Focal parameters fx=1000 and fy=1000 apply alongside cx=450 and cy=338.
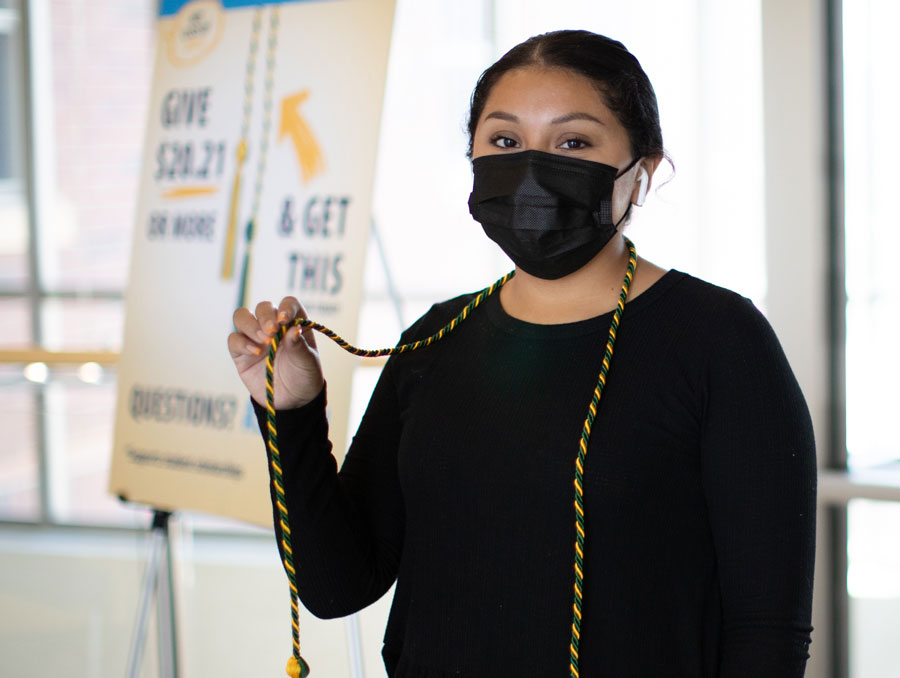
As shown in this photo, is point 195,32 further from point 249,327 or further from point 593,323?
point 593,323

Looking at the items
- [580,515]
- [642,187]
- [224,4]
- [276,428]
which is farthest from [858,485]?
[224,4]

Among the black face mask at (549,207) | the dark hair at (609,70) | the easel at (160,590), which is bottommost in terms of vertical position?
the easel at (160,590)

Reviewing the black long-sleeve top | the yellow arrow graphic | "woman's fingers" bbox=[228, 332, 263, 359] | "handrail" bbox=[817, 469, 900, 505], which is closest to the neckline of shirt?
the black long-sleeve top

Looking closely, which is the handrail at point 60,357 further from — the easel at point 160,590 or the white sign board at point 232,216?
the easel at point 160,590

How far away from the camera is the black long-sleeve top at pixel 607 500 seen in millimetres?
1078

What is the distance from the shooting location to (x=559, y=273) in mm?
1253

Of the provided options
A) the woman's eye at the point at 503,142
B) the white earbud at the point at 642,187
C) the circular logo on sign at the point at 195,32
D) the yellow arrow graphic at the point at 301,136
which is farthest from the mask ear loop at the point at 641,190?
the circular logo on sign at the point at 195,32

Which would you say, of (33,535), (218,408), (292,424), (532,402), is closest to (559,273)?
(532,402)

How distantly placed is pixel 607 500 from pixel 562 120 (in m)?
0.46

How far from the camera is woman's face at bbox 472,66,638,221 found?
3.99ft

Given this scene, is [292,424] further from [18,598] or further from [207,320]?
[18,598]

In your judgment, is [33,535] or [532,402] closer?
[532,402]

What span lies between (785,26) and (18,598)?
315 centimetres

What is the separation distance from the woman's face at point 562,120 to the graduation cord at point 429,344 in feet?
0.42
